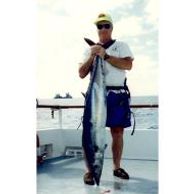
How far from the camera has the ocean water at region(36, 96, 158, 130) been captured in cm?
161

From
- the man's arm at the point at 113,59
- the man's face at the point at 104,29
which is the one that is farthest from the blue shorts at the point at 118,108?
the man's face at the point at 104,29

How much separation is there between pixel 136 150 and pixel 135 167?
98mm

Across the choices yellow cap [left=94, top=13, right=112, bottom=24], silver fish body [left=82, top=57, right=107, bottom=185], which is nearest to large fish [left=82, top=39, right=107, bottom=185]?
silver fish body [left=82, top=57, right=107, bottom=185]

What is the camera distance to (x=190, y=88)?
144 cm

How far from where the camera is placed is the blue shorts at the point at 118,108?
5.47ft

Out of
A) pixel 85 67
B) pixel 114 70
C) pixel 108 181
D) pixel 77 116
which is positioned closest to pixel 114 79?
pixel 114 70

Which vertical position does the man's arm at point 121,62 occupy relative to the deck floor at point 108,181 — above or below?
above

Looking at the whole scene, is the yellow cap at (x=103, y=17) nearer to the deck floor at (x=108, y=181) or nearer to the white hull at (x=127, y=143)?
the white hull at (x=127, y=143)

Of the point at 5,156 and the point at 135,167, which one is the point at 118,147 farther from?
the point at 5,156

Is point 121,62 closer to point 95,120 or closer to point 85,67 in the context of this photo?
point 85,67

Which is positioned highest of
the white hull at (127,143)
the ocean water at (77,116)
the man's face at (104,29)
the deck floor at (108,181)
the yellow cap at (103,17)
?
the yellow cap at (103,17)

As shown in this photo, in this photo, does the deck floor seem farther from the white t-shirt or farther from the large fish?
the white t-shirt

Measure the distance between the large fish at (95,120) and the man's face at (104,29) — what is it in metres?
0.06

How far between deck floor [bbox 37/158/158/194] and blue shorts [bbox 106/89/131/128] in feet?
0.55
